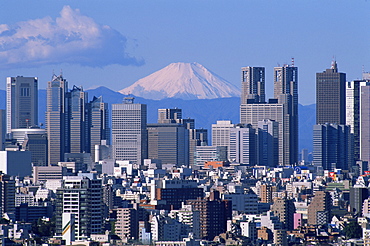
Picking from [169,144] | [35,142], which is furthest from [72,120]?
[35,142]

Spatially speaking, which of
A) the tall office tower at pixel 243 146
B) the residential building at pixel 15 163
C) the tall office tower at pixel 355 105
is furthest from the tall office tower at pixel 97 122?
the residential building at pixel 15 163

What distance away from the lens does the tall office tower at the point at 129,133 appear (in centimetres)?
16575

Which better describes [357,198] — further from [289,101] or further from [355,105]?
[289,101]

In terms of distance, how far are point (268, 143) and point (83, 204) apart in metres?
112

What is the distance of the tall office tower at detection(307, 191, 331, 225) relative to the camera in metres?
78.7

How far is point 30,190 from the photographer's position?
10175 centimetres

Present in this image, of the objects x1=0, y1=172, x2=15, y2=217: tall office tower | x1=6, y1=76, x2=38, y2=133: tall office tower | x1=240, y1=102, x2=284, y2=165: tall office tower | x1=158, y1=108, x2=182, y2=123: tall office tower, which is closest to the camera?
x1=0, y1=172, x2=15, y2=217: tall office tower

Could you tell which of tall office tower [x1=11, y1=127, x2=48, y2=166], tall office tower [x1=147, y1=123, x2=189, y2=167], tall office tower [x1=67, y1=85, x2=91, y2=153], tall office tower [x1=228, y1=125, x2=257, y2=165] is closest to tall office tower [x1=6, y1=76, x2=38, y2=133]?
tall office tower [x1=67, y1=85, x2=91, y2=153]

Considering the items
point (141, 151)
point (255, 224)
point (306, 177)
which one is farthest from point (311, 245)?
point (141, 151)

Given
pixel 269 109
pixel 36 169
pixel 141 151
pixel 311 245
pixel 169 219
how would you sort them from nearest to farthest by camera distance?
1. pixel 311 245
2. pixel 169 219
3. pixel 36 169
4. pixel 141 151
5. pixel 269 109

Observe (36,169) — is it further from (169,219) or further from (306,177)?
(169,219)

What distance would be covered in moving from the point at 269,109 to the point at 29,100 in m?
32.3

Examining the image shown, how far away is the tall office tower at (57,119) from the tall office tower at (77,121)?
2.98ft

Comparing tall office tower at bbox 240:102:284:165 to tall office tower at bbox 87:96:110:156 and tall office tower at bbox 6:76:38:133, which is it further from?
tall office tower at bbox 6:76:38:133
